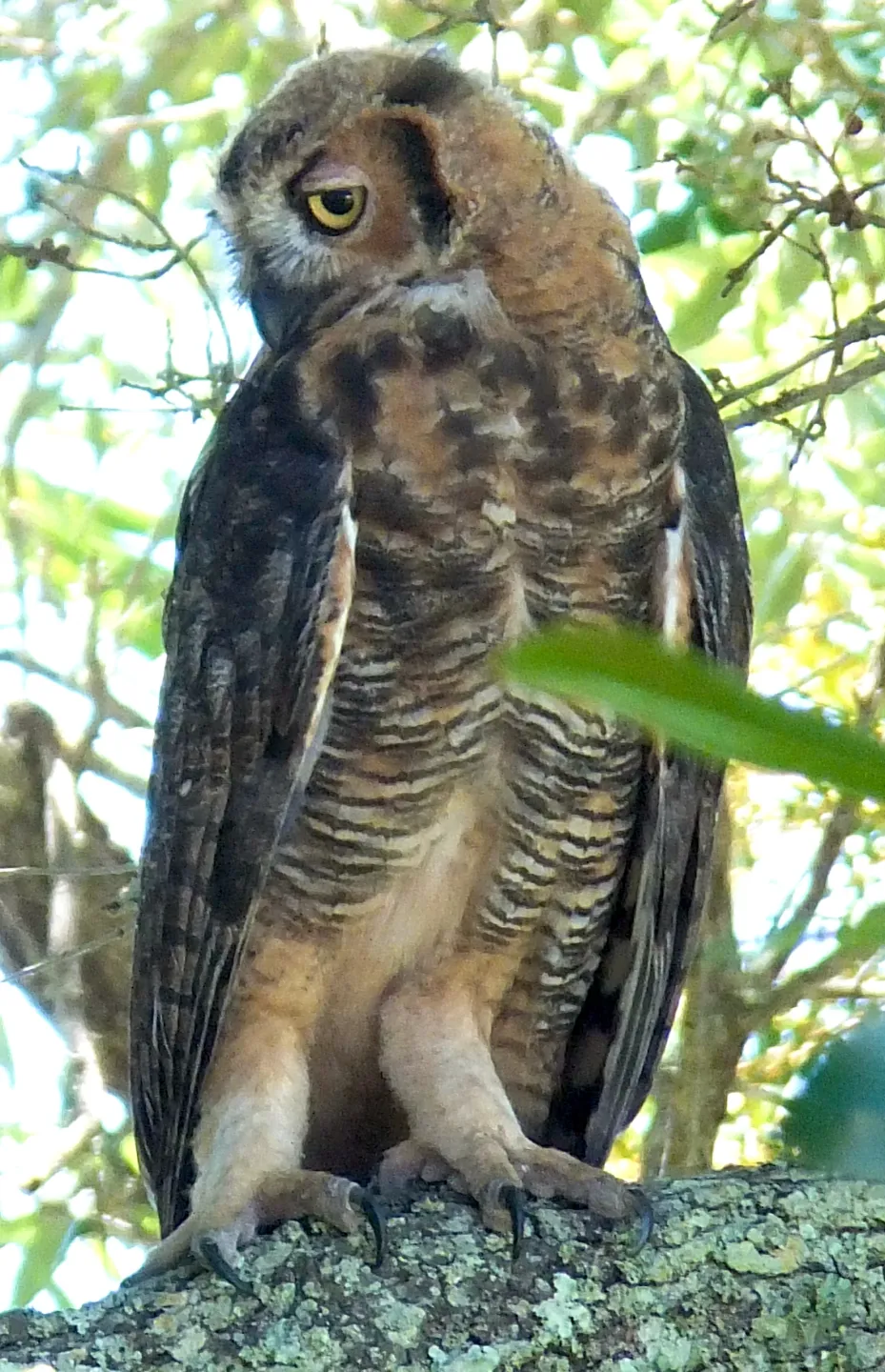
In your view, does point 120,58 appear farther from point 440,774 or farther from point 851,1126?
point 851,1126

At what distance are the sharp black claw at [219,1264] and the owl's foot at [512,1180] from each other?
0.23 m

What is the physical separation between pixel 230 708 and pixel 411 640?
0.74 feet

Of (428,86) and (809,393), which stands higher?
(428,86)

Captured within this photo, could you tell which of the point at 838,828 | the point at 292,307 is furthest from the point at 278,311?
the point at 838,828

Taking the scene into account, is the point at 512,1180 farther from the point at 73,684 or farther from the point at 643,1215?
the point at 73,684

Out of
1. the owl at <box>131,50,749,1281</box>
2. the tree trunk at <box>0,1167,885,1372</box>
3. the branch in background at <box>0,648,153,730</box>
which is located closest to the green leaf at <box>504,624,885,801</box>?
the tree trunk at <box>0,1167,885,1372</box>

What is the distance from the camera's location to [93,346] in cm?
279

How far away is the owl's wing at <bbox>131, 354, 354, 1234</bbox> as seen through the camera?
1.68 m

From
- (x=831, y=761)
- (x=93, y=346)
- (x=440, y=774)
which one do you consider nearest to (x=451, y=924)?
(x=440, y=774)

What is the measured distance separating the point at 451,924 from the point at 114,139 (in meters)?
1.47

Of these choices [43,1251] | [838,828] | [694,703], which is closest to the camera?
[694,703]

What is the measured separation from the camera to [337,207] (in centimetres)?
181

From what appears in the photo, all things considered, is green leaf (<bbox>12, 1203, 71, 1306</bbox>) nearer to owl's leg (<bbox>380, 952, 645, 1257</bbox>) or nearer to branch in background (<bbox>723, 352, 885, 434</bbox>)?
owl's leg (<bbox>380, 952, 645, 1257</bbox>)

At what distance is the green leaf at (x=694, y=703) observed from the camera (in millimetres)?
306
